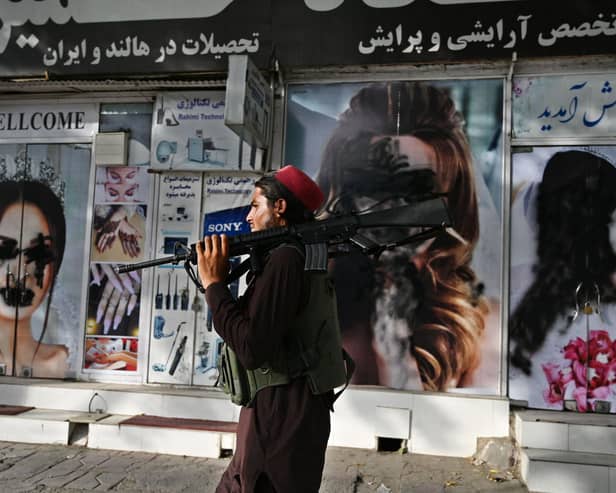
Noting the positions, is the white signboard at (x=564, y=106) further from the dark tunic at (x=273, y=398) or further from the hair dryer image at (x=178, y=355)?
the dark tunic at (x=273, y=398)

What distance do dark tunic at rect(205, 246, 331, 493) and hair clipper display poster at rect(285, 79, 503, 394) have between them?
3.57 m

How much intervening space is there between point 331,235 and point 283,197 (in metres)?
0.22

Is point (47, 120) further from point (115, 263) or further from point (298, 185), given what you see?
point (298, 185)

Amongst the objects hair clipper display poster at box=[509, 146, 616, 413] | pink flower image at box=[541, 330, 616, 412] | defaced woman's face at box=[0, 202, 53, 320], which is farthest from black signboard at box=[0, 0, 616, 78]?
pink flower image at box=[541, 330, 616, 412]

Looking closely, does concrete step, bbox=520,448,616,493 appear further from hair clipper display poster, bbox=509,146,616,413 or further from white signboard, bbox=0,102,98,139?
white signboard, bbox=0,102,98,139

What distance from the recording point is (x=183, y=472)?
4.77 m

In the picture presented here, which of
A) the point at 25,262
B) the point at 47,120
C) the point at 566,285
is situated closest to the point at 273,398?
the point at 566,285

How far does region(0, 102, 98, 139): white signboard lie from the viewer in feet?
21.0

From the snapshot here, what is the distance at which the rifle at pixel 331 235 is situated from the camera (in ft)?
6.70

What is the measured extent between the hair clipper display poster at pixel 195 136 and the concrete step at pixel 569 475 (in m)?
3.59

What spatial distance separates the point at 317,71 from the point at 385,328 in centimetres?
255

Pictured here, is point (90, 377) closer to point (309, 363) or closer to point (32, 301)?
point (32, 301)

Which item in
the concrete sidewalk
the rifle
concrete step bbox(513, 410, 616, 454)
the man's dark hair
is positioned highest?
the man's dark hair

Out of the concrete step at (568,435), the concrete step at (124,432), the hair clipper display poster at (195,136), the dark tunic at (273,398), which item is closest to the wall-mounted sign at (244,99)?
the hair clipper display poster at (195,136)
